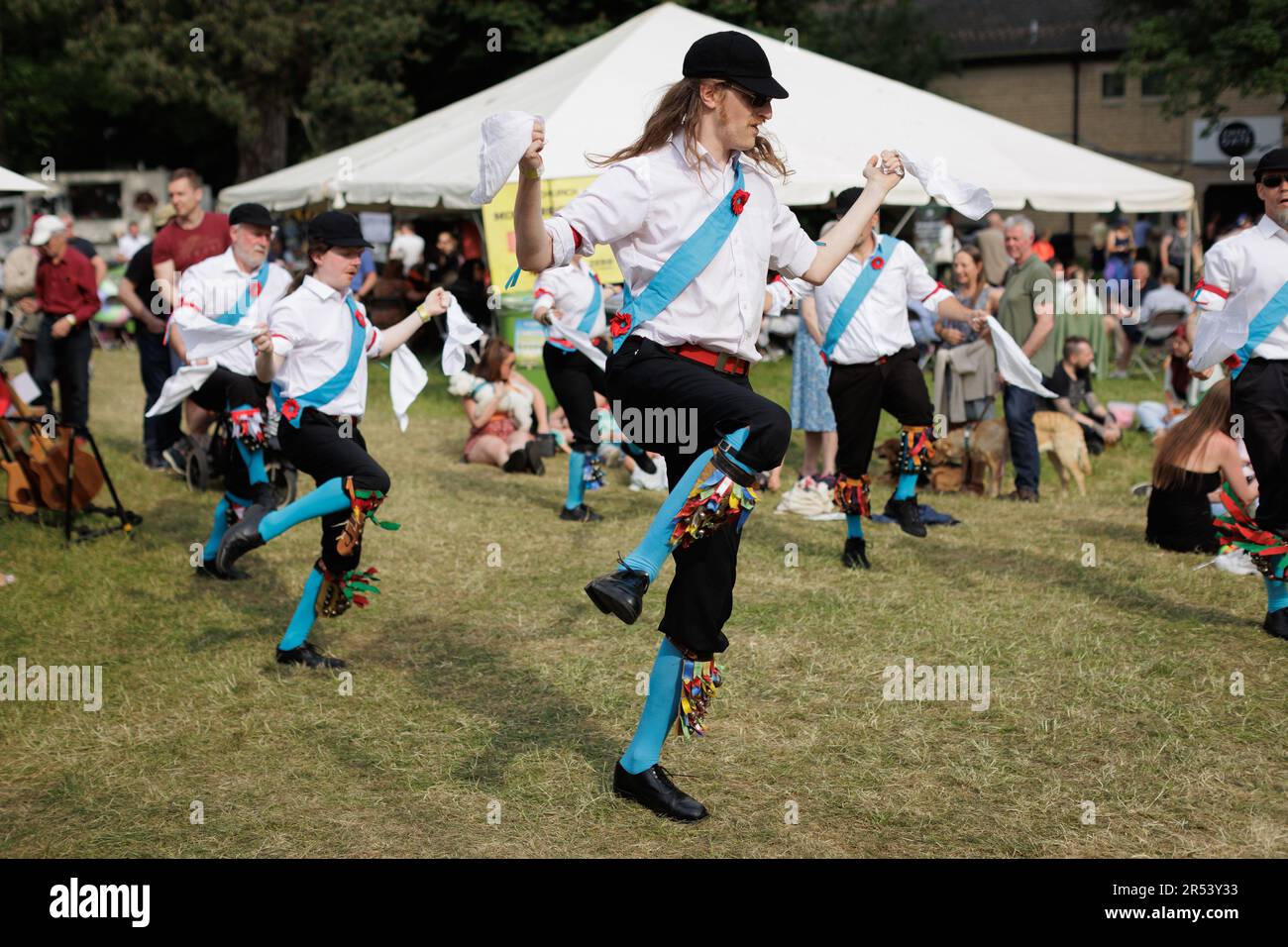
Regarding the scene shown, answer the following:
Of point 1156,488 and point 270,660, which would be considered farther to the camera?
point 1156,488

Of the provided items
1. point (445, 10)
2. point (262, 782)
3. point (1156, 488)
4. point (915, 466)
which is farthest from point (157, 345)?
point (445, 10)

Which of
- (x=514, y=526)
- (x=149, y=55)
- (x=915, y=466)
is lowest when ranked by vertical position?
(x=514, y=526)

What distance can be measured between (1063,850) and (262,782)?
2673mm

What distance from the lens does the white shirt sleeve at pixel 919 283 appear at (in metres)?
7.58

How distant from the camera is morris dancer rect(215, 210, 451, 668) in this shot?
219 inches

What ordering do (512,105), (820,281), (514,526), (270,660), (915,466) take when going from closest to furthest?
1. (820,281)
2. (270,660)
3. (915,466)
4. (514,526)
5. (512,105)

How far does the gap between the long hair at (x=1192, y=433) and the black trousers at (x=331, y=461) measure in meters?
4.57

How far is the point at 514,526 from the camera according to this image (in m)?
8.96

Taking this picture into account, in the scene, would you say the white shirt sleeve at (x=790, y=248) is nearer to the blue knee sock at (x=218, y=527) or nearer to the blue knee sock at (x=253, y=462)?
the blue knee sock at (x=253, y=462)

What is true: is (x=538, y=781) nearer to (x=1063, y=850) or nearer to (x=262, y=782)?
(x=262, y=782)

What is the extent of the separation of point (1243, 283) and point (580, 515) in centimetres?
475

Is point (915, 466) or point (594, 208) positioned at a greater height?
point (594, 208)

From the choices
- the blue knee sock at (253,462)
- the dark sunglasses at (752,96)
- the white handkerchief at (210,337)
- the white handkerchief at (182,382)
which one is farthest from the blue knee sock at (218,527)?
the dark sunglasses at (752,96)

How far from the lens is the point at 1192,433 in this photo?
7453 millimetres
